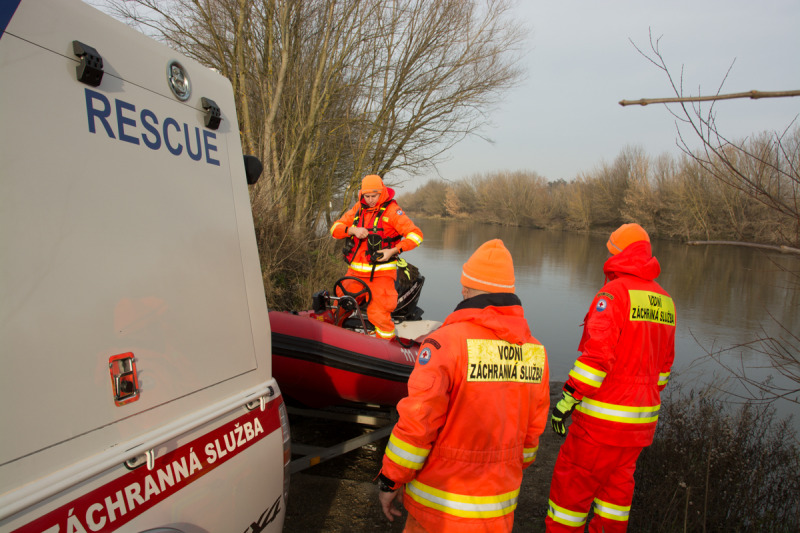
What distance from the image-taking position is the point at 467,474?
5.53 feet

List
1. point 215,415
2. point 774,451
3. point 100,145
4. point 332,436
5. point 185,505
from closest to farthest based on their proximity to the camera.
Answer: point 100,145, point 185,505, point 215,415, point 774,451, point 332,436

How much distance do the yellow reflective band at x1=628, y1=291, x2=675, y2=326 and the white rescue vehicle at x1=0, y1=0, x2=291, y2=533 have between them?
6.20ft

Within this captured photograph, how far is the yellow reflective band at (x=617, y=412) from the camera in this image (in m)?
2.45

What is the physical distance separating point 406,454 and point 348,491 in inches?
63.0

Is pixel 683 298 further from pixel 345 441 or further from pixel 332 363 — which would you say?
pixel 332 363

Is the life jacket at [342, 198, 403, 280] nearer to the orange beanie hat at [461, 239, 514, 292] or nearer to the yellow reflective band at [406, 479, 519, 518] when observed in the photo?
the orange beanie hat at [461, 239, 514, 292]

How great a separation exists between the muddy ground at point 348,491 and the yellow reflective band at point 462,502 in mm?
1188

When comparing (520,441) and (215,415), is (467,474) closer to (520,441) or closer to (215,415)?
(520,441)

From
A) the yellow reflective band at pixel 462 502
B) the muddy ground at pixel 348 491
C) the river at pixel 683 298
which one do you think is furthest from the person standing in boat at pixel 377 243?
the yellow reflective band at pixel 462 502

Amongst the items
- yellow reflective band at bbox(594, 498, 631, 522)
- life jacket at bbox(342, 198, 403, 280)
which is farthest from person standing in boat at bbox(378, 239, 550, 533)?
life jacket at bbox(342, 198, 403, 280)

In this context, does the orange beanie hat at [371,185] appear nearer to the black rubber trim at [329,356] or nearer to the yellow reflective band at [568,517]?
the black rubber trim at [329,356]

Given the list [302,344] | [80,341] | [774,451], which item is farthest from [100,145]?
[774,451]

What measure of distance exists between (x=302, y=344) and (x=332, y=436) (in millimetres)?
1321

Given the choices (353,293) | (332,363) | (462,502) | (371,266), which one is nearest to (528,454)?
(462,502)
